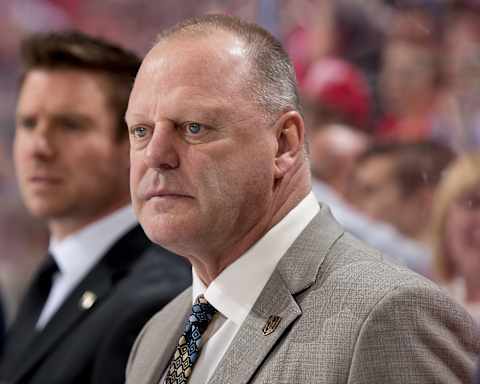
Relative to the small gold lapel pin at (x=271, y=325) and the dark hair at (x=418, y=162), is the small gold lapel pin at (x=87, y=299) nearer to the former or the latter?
the small gold lapel pin at (x=271, y=325)

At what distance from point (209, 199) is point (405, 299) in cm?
32

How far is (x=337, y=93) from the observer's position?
302 centimetres

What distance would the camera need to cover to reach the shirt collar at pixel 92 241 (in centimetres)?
219

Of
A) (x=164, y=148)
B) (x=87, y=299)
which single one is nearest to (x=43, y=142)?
(x=87, y=299)

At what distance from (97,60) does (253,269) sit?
1.03 m

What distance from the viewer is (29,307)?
2.31 metres

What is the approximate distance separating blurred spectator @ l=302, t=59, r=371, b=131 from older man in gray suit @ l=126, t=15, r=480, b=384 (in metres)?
1.52

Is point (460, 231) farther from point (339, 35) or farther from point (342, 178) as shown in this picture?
point (339, 35)

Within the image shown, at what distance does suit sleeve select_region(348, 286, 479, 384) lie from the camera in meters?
1.16

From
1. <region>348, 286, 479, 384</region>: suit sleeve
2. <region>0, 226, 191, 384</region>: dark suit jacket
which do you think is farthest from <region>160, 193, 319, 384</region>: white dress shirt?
<region>0, 226, 191, 384</region>: dark suit jacket

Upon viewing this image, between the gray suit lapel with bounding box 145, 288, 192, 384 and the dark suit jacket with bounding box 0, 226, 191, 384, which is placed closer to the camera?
the gray suit lapel with bounding box 145, 288, 192, 384

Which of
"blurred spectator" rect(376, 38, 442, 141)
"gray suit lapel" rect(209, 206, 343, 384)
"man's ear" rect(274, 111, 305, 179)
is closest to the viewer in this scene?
"gray suit lapel" rect(209, 206, 343, 384)

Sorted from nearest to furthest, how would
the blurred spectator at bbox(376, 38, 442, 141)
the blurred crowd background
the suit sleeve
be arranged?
the suit sleeve < the blurred crowd background < the blurred spectator at bbox(376, 38, 442, 141)

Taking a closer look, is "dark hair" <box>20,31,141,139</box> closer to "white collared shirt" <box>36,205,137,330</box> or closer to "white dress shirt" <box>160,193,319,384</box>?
"white collared shirt" <box>36,205,137,330</box>
